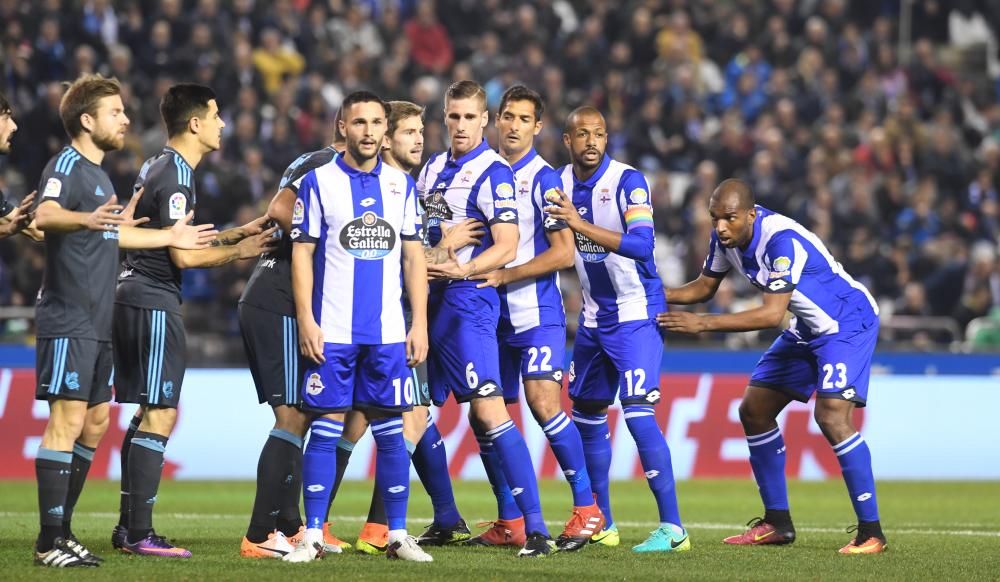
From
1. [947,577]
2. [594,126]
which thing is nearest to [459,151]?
[594,126]

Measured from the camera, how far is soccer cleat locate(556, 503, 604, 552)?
8.48 meters

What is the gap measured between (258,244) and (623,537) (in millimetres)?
3352

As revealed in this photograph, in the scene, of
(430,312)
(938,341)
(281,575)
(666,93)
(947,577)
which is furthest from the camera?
(666,93)

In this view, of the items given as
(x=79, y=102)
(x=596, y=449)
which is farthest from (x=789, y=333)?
(x=79, y=102)

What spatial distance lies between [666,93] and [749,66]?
6.25 feet

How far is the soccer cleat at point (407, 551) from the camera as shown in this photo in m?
7.71

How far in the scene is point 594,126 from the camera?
350 inches

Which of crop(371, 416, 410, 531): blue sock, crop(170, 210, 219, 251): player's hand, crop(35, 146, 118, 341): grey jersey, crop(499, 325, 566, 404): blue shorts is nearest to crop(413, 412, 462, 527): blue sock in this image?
crop(499, 325, 566, 404): blue shorts

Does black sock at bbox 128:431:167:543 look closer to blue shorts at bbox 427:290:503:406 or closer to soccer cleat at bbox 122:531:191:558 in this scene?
soccer cleat at bbox 122:531:191:558

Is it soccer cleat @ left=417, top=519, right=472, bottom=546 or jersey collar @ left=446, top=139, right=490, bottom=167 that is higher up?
jersey collar @ left=446, top=139, right=490, bottom=167

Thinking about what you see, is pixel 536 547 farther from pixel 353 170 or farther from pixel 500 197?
pixel 353 170

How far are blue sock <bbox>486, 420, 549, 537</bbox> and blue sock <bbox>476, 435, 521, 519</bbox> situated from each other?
1.39 ft

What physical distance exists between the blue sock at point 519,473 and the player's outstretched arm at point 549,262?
0.90 metres

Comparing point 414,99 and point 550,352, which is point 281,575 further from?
point 414,99
